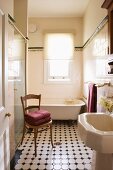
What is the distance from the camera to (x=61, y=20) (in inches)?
187

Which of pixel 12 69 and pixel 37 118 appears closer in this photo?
pixel 12 69

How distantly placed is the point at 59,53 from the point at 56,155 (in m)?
2.84

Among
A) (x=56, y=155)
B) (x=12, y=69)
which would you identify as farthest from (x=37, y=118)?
(x=12, y=69)

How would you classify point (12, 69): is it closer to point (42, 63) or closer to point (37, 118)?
point (37, 118)

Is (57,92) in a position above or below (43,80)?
below

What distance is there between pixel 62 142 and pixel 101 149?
202cm

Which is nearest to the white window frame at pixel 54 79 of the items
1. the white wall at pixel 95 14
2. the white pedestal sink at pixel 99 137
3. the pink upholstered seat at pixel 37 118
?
the white wall at pixel 95 14

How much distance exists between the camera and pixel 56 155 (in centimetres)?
262

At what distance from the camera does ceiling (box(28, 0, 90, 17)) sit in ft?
12.7

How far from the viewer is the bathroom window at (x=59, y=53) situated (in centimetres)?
471

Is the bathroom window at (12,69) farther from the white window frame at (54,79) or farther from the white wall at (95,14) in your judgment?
the white window frame at (54,79)

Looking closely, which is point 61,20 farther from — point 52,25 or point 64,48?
point 64,48

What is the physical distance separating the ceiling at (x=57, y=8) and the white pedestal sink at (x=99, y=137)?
2.95 metres

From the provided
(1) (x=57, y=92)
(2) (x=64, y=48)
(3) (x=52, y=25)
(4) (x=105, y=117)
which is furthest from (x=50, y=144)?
(3) (x=52, y=25)
